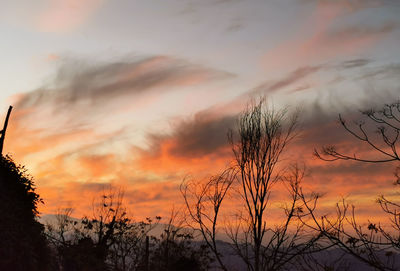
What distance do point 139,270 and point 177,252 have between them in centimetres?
298

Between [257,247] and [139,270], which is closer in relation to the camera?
[257,247]

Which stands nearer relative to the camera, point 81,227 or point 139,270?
point 139,270

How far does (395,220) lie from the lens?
921cm

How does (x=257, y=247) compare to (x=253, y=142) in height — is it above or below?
below

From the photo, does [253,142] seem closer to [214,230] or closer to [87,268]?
[214,230]

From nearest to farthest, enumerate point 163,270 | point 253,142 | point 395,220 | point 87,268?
1. point 395,220
2. point 253,142
3. point 87,268
4. point 163,270

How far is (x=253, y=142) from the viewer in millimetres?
20422

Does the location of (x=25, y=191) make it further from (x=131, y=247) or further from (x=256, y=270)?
(x=131, y=247)

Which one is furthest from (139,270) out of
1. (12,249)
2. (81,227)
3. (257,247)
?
(257,247)

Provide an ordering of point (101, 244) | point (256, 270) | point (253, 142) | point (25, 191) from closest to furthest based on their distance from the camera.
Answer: point (256, 270) < point (253, 142) < point (25, 191) < point (101, 244)

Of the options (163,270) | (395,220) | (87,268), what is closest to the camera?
(395,220)

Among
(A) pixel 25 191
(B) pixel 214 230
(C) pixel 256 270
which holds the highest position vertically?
(A) pixel 25 191

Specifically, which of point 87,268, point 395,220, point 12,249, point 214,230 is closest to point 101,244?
point 87,268

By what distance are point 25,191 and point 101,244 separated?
27.0 ft
